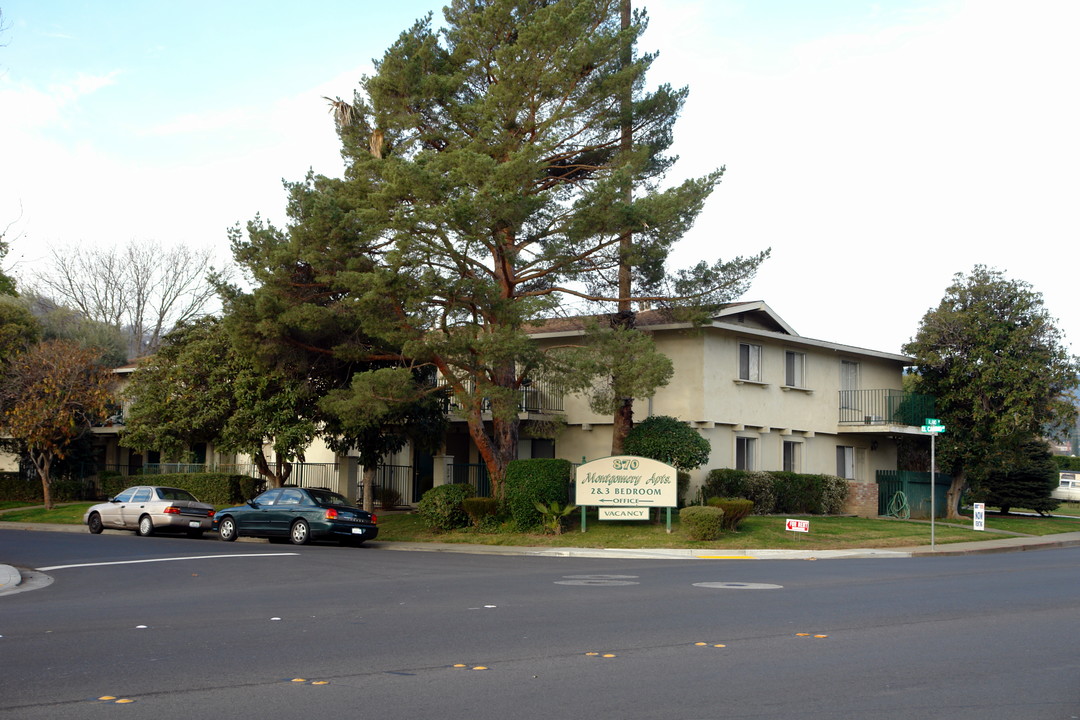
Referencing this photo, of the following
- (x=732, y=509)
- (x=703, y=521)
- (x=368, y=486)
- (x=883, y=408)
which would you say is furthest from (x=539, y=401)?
(x=883, y=408)

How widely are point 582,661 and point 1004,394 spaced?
28.2 meters

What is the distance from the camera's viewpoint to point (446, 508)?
27.8 meters

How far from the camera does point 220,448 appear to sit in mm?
31984

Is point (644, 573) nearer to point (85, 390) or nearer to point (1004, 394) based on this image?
point (1004, 394)

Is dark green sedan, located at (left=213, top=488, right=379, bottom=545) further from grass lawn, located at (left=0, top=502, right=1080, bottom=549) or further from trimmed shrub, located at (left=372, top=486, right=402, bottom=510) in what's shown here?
trimmed shrub, located at (left=372, top=486, right=402, bottom=510)

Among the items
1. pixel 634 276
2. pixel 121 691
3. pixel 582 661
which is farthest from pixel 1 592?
pixel 634 276

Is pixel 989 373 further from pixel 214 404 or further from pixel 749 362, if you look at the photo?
pixel 214 404

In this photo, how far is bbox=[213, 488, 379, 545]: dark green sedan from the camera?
25031 mm

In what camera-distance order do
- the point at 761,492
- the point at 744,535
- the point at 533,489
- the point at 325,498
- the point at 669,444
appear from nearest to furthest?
the point at 325,498 < the point at 744,535 < the point at 533,489 < the point at 669,444 < the point at 761,492

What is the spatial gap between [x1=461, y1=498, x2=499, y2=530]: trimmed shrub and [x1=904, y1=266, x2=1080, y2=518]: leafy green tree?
1650cm

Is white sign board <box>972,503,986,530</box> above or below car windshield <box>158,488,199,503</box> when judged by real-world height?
below

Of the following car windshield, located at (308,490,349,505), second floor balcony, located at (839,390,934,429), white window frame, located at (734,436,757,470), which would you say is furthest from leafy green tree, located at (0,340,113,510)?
second floor balcony, located at (839,390,934,429)

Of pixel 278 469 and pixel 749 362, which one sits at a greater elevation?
pixel 749 362

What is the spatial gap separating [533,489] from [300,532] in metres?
5.92
